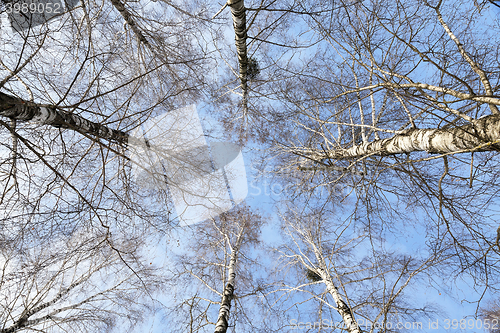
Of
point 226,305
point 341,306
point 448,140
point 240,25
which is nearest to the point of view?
point 448,140

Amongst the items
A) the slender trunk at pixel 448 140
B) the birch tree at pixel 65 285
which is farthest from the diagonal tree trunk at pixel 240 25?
the birch tree at pixel 65 285

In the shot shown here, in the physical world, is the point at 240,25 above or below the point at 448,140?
above

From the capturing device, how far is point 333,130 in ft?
20.5

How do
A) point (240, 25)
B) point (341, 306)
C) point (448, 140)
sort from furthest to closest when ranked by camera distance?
point (341, 306) < point (240, 25) < point (448, 140)

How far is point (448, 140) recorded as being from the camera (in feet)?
7.05

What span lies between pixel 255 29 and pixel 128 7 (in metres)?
2.84

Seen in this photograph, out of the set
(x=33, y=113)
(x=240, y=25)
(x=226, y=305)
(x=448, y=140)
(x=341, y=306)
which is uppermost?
(x=240, y=25)

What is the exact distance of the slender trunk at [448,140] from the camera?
1822 mm

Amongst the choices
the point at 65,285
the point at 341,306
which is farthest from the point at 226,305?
the point at 65,285

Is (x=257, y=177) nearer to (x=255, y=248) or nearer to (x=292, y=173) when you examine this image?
(x=292, y=173)

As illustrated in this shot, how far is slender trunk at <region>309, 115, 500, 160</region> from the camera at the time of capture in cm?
182

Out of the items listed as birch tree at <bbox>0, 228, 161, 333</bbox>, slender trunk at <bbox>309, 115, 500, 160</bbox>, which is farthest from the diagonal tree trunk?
birch tree at <bbox>0, 228, 161, 333</bbox>

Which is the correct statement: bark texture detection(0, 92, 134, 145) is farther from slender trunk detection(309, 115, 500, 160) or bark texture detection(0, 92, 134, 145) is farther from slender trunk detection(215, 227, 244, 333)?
slender trunk detection(215, 227, 244, 333)

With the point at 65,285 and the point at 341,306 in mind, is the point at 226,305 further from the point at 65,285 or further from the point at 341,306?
the point at 65,285
